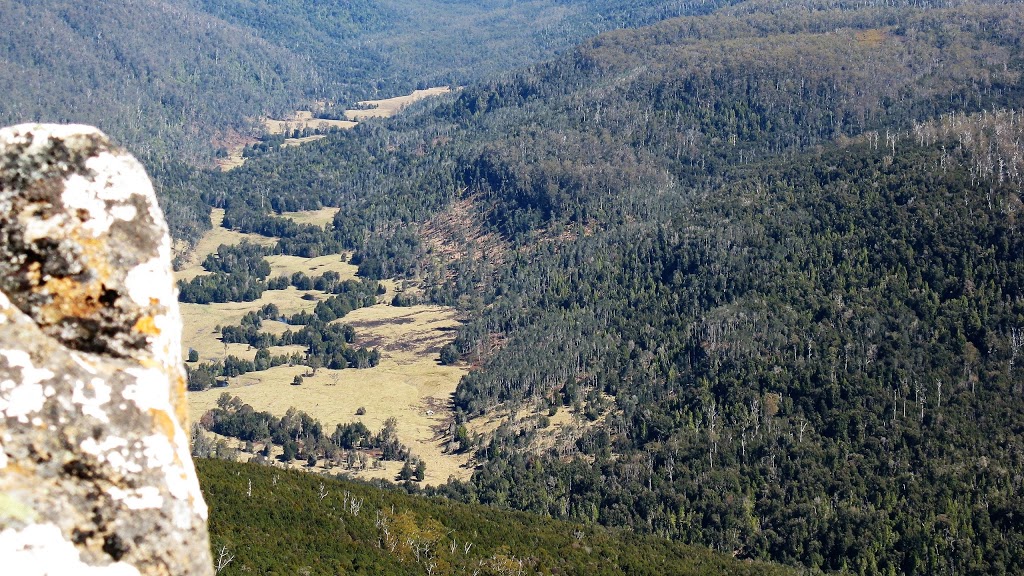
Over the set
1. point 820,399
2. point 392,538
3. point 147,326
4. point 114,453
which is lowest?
point 820,399

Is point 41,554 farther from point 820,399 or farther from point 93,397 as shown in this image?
point 820,399

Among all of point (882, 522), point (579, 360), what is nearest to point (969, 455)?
point (882, 522)

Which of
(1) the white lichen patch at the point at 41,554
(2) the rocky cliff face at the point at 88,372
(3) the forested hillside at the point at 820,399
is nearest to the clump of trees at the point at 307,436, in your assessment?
(3) the forested hillside at the point at 820,399

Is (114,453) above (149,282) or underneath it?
underneath

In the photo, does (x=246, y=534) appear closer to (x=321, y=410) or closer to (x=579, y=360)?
(x=321, y=410)

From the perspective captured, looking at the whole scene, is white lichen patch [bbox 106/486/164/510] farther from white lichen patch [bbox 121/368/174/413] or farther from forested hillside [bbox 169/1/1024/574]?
forested hillside [bbox 169/1/1024/574]

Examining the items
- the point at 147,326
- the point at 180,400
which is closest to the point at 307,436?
the point at 180,400

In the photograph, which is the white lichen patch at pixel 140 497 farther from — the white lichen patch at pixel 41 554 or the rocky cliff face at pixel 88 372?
the white lichen patch at pixel 41 554
